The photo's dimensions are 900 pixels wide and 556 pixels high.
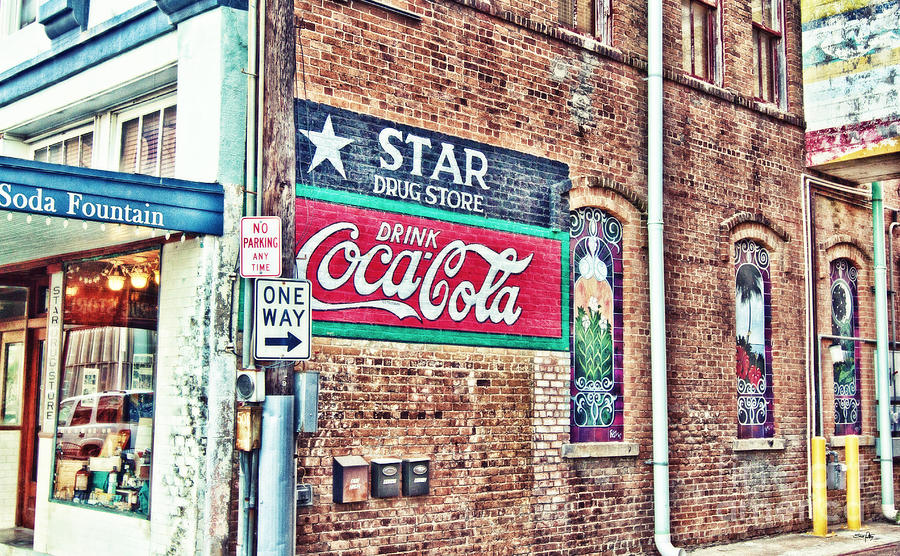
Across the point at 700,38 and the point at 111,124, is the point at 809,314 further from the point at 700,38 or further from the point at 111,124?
the point at 111,124

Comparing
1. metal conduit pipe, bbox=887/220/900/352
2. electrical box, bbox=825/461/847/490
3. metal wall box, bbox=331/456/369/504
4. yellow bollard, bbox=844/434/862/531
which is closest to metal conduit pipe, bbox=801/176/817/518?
electrical box, bbox=825/461/847/490

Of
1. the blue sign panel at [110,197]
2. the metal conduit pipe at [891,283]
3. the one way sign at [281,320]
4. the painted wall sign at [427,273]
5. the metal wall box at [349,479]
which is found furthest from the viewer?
the metal conduit pipe at [891,283]

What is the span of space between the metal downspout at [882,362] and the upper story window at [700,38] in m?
4.11

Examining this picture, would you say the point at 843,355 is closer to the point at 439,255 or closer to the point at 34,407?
the point at 439,255

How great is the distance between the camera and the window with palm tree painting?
1335 cm

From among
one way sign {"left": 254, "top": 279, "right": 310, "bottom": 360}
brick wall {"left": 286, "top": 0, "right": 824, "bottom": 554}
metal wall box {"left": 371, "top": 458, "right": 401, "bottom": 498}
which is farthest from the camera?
brick wall {"left": 286, "top": 0, "right": 824, "bottom": 554}

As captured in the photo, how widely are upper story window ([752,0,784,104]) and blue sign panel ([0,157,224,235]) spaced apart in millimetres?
9177

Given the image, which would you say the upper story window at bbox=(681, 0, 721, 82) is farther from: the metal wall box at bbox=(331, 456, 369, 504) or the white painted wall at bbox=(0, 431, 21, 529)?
the white painted wall at bbox=(0, 431, 21, 529)

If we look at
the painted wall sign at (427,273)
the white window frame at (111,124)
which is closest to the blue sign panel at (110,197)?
the painted wall sign at (427,273)

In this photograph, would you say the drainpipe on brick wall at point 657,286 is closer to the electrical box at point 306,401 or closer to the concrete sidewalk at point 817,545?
the concrete sidewalk at point 817,545

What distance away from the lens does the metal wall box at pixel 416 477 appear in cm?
923

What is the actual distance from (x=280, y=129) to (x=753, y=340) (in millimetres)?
8036

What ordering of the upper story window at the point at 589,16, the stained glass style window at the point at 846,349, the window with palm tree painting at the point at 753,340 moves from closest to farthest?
the upper story window at the point at 589,16 → the window with palm tree painting at the point at 753,340 → the stained glass style window at the point at 846,349

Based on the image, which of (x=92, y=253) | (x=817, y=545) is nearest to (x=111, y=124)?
(x=92, y=253)
